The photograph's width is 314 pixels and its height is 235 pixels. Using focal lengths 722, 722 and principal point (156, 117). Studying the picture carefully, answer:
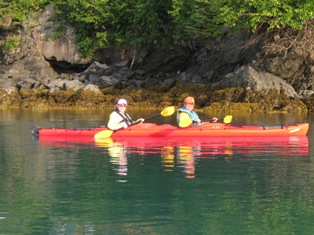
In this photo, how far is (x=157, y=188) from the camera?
11273 millimetres

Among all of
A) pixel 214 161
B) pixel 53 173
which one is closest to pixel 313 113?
pixel 214 161

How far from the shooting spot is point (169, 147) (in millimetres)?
16906

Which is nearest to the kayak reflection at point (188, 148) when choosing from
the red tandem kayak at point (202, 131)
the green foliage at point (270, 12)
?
the red tandem kayak at point (202, 131)

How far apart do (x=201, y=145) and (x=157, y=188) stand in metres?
6.02

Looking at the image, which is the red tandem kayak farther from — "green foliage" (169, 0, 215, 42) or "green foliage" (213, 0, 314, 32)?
"green foliage" (169, 0, 215, 42)

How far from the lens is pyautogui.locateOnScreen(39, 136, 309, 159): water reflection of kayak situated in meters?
15.9

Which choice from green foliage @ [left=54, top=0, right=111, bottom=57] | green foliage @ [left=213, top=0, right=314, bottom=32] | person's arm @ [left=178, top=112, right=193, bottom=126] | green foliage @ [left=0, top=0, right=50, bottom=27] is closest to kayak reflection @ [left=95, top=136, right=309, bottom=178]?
person's arm @ [left=178, top=112, right=193, bottom=126]

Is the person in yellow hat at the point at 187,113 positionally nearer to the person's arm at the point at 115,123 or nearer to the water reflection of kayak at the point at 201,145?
the water reflection of kayak at the point at 201,145

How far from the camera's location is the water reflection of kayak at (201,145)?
15.9m

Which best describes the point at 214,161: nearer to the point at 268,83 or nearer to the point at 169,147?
the point at 169,147

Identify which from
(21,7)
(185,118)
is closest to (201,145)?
(185,118)

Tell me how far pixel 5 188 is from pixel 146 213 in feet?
9.72

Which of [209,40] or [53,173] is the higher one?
[209,40]

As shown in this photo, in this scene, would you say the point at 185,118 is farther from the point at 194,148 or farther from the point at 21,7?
the point at 21,7
